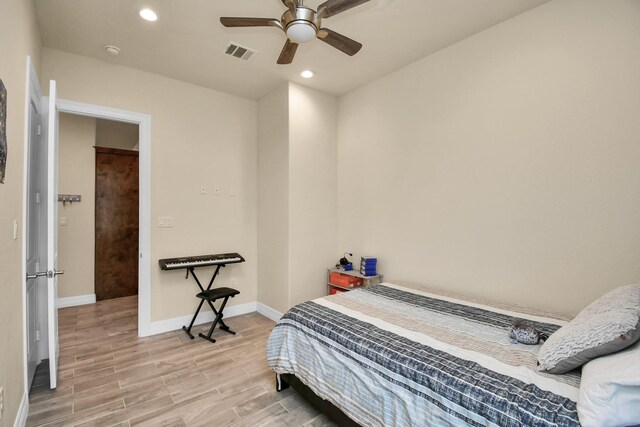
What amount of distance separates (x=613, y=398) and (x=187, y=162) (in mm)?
3872

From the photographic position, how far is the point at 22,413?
1.93 m

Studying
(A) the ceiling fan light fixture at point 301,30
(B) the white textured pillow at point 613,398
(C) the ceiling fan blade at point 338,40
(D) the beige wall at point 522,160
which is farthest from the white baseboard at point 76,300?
(B) the white textured pillow at point 613,398

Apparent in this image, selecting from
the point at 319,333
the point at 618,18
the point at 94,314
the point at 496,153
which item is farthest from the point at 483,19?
the point at 94,314

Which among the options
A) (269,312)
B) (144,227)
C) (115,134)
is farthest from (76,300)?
(269,312)

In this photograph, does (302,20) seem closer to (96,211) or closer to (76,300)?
(96,211)

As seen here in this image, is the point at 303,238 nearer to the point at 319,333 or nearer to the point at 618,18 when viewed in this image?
the point at 319,333

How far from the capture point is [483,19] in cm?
254

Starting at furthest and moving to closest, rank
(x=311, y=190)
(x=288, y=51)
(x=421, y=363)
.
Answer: (x=311, y=190) < (x=288, y=51) < (x=421, y=363)

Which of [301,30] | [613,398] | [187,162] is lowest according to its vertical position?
[613,398]

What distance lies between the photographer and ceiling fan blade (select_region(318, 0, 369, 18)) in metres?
1.84

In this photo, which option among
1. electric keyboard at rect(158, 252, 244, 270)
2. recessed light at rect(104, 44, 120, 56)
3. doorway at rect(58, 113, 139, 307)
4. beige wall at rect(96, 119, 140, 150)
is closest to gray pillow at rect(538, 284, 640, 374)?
electric keyboard at rect(158, 252, 244, 270)

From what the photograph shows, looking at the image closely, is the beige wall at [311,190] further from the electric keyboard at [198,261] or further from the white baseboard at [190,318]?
the white baseboard at [190,318]

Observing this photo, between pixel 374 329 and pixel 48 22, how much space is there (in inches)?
136

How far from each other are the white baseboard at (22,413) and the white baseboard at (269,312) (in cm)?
226
